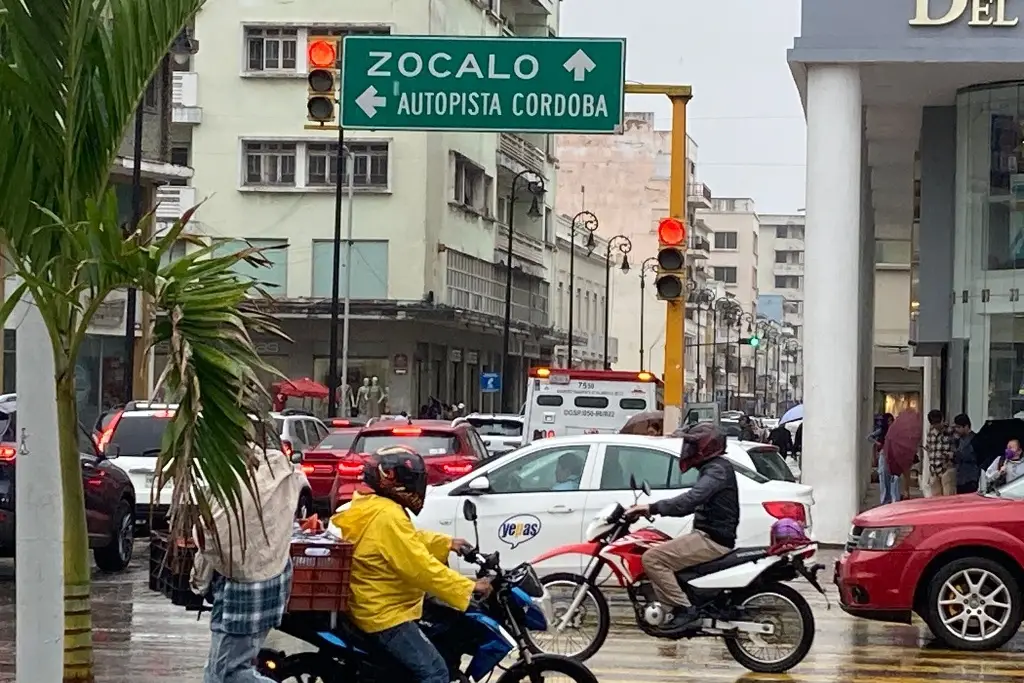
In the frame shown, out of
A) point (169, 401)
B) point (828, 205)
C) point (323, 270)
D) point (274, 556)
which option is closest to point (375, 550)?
point (274, 556)

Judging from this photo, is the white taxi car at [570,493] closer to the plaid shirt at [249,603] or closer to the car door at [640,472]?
the car door at [640,472]

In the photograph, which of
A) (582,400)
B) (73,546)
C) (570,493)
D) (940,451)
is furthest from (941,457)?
(73,546)

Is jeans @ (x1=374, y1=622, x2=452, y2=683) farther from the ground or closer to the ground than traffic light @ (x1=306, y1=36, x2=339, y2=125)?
closer to the ground

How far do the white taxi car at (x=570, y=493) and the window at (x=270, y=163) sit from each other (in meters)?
43.2

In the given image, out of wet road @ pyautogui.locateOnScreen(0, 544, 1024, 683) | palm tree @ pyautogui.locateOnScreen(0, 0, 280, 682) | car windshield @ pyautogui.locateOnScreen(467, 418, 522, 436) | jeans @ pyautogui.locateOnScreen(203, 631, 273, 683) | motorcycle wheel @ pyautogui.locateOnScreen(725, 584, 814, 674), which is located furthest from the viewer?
car windshield @ pyautogui.locateOnScreen(467, 418, 522, 436)

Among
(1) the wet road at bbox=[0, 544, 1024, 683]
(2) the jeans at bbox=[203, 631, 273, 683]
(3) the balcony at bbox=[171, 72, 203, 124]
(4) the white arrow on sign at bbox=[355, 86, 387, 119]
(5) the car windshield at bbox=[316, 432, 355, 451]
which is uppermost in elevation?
(3) the balcony at bbox=[171, 72, 203, 124]

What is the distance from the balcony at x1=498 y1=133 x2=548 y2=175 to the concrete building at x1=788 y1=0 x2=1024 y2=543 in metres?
36.3

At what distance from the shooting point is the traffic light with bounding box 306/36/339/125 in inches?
766

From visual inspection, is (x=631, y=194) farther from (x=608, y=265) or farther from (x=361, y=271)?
(x=361, y=271)

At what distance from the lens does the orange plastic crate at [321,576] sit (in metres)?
7.79

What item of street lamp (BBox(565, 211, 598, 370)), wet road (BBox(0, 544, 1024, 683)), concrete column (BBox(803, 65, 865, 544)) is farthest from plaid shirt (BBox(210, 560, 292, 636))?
street lamp (BBox(565, 211, 598, 370))

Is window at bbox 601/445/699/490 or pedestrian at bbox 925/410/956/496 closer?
window at bbox 601/445/699/490

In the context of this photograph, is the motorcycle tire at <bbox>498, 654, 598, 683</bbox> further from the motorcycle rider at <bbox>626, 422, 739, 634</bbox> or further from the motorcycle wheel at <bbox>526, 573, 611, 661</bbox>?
the motorcycle wheel at <bbox>526, 573, 611, 661</bbox>

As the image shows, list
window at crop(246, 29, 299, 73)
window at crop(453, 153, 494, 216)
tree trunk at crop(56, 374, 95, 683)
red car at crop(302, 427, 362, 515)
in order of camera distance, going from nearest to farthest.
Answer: tree trunk at crop(56, 374, 95, 683), red car at crop(302, 427, 362, 515), window at crop(246, 29, 299, 73), window at crop(453, 153, 494, 216)
